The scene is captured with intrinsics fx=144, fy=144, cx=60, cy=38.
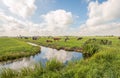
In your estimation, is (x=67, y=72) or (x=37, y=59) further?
(x=37, y=59)

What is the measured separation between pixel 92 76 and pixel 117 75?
1.83 m

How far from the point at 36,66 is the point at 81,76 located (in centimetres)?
437

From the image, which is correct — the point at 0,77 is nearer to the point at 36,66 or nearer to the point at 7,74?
the point at 7,74

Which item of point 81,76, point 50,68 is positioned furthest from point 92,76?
point 50,68

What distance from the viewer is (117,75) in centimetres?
1075

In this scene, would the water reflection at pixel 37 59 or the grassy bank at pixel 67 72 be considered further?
the water reflection at pixel 37 59

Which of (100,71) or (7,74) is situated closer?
(100,71)

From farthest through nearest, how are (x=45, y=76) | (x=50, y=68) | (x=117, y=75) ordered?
(x=50, y=68) < (x=45, y=76) < (x=117, y=75)

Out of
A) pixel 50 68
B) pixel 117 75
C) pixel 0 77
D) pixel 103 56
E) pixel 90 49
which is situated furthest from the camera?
pixel 90 49

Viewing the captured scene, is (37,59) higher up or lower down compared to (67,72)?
lower down

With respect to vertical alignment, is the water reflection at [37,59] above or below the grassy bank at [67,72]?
below

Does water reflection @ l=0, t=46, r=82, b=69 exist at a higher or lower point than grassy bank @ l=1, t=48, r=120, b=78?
lower

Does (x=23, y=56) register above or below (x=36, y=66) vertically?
below

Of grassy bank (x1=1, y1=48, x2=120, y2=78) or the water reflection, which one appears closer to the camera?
grassy bank (x1=1, y1=48, x2=120, y2=78)
